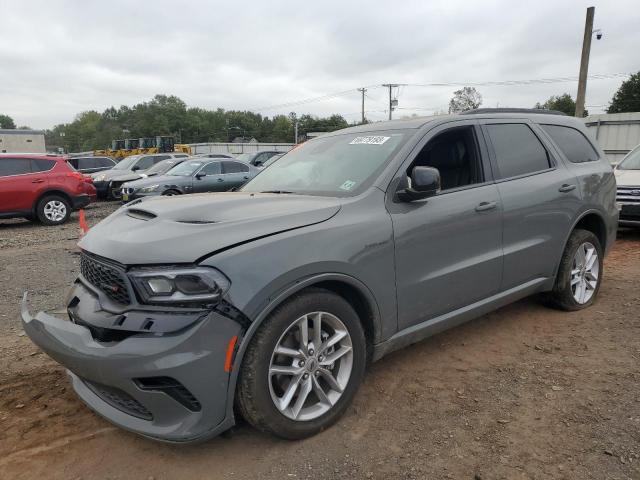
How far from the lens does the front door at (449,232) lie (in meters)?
3.00

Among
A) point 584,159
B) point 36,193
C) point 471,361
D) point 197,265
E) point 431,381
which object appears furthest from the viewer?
point 36,193

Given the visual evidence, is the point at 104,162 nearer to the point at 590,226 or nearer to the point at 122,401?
the point at 590,226

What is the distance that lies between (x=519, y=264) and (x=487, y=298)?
1.44ft

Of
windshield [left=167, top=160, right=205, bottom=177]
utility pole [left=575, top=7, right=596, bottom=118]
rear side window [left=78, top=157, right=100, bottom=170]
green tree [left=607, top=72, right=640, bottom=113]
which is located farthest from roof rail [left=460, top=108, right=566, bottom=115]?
green tree [left=607, top=72, right=640, bottom=113]

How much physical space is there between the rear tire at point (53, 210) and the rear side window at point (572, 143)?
11241mm

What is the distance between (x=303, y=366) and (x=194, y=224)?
949 mm

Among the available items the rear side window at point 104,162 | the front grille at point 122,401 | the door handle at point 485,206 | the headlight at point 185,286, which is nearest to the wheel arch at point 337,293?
the headlight at point 185,286

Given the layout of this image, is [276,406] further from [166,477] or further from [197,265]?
[197,265]

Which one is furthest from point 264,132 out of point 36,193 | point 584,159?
point 584,159

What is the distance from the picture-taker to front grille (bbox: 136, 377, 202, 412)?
2197 mm

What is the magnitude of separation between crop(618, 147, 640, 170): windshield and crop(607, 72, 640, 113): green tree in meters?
56.0

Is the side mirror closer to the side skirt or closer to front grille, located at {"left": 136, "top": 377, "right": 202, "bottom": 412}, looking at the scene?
the side skirt

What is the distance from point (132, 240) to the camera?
2.44 metres

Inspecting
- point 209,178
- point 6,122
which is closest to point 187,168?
point 209,178
